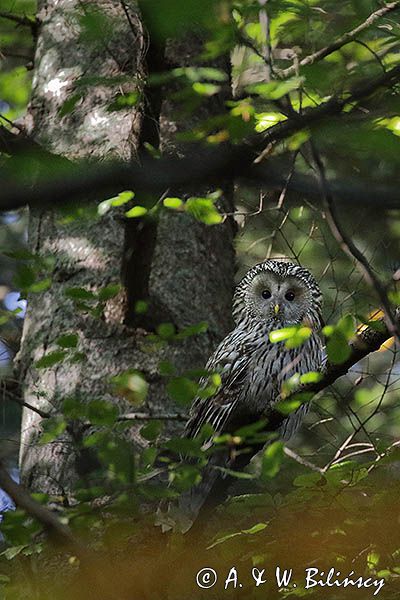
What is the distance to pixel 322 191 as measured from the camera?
117cm

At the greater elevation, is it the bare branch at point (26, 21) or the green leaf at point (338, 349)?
the bare branch at point (26, 21)

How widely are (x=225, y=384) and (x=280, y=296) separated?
2.32 ft

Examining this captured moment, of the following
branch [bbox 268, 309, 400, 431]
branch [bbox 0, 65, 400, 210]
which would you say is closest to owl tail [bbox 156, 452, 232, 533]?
branch [bbox 268, 309, 400, 431]

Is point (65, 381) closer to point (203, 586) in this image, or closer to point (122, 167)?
point (203, 586)

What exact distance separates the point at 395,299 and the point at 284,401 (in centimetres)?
46

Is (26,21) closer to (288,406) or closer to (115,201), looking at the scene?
(115,201)

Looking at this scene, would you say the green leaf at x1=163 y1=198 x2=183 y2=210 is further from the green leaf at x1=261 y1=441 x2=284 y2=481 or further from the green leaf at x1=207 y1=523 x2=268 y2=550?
the green leaf at x1=207 y1=523 x2=268 y2=550

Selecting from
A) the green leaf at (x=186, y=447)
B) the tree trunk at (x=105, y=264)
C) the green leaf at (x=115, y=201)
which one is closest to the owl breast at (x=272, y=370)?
the tree trunk at (x=105, y=264)

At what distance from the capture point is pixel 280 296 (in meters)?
4.51

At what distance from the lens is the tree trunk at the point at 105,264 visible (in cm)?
370

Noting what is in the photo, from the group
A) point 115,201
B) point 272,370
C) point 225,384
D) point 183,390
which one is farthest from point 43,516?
point 272,370

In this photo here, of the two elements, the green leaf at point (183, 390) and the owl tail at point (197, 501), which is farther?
the owl tail at point (197, 501)

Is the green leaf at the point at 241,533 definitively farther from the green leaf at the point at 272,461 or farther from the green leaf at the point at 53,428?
the green leaf at the point at 53,428

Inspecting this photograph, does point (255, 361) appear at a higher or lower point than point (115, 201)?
lower
